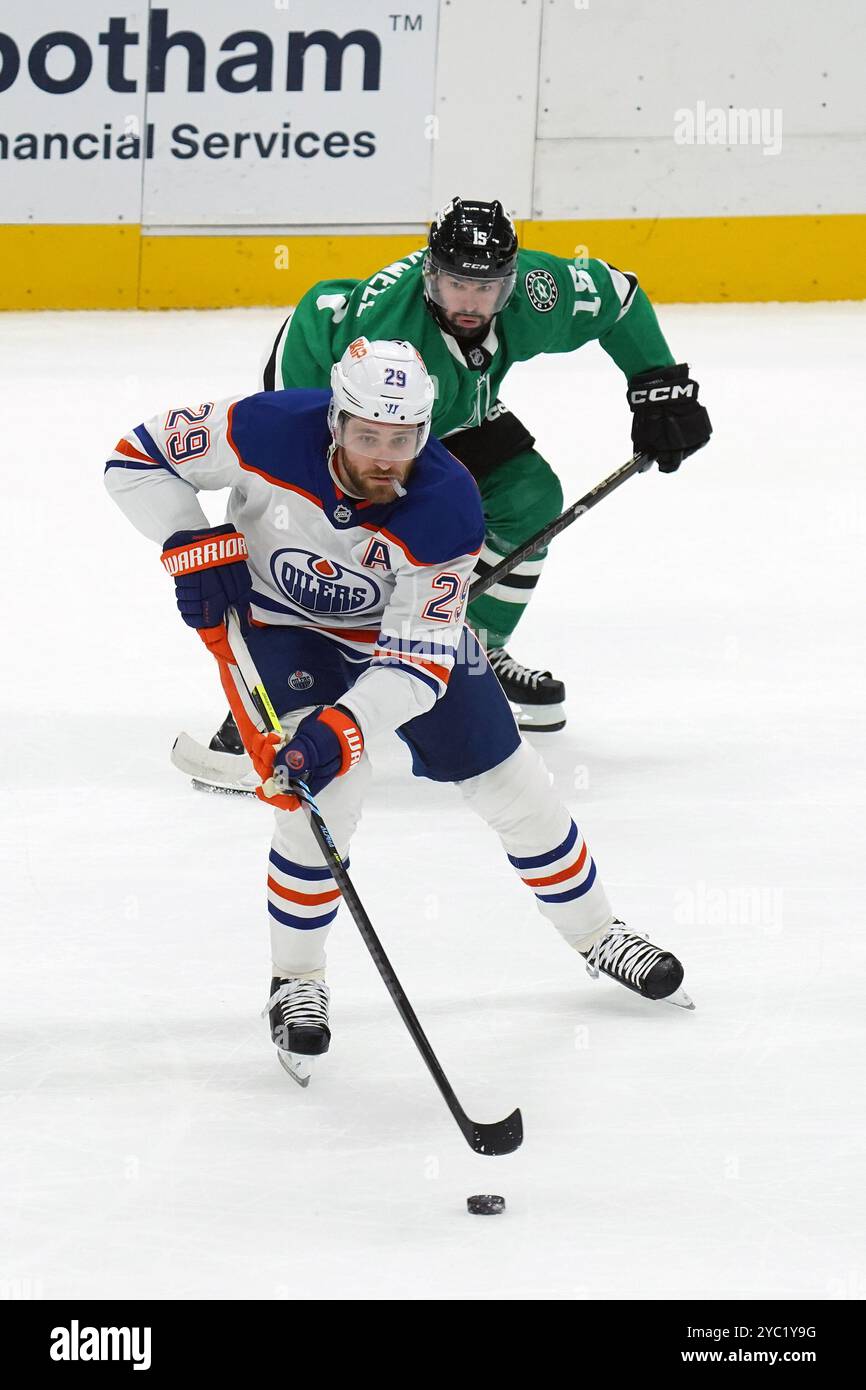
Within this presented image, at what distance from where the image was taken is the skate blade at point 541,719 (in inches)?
161

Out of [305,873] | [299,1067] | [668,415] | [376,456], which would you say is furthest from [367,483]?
[668,415]

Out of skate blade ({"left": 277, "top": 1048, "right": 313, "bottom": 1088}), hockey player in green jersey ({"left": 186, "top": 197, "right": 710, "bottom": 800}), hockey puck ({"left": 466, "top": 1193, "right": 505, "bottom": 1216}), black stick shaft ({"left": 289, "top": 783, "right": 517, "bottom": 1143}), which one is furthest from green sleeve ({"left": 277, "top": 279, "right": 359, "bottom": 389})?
hockey puck ({"left": 466, "top": 1193, "right": 505, "bottom": 1216})

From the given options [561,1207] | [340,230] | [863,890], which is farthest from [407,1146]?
[340,230]

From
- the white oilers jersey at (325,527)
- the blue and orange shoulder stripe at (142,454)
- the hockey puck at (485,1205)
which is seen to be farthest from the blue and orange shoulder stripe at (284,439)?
the hockey puck at (485,1205)

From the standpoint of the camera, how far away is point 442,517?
2.59 metres

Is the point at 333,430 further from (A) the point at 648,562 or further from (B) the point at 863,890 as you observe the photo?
(A) the point at 648,562

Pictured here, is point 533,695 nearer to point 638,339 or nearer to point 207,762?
point 638,339

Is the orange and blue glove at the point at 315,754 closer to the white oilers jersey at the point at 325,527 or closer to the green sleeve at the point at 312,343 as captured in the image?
the white oilers jersey at the point at 325,527

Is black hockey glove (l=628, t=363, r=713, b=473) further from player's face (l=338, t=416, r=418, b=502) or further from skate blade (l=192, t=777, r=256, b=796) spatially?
player's face (l=338, t=416, r=418, b=502)

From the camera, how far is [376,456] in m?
2.53

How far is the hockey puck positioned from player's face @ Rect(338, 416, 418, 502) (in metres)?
0.95

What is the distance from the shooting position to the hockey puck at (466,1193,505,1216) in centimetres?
223

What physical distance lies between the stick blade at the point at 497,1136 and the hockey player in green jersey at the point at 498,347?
151cm

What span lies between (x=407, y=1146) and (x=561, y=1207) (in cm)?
25
